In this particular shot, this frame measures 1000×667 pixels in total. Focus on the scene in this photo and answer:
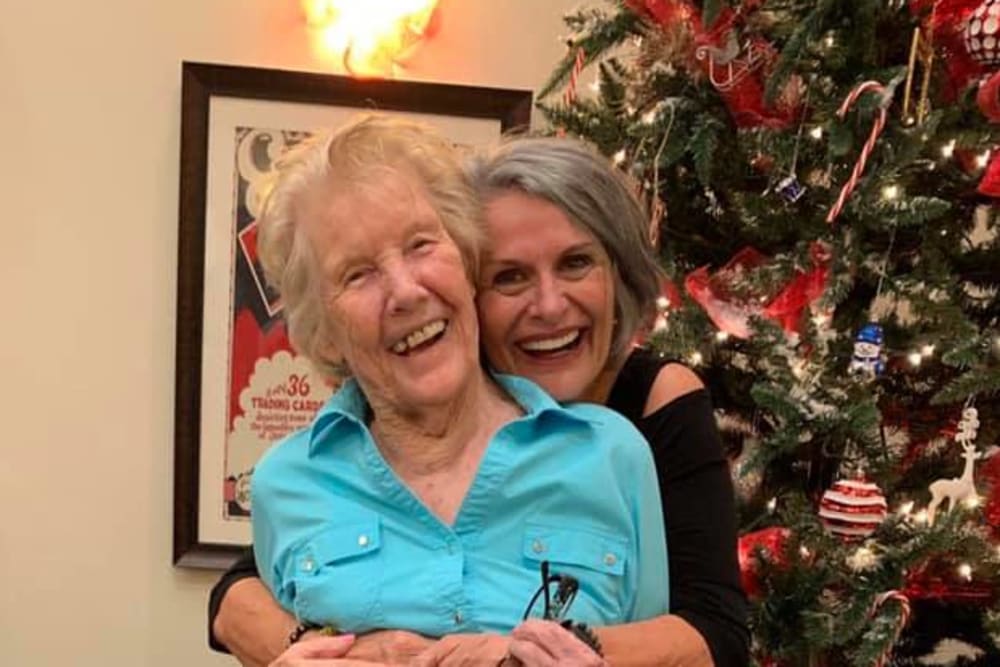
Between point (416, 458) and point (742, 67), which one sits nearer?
point (416, 458)

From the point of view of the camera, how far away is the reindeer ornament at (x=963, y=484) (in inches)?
59.9

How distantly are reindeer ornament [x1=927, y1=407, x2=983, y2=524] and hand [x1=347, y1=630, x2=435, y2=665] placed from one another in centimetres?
85

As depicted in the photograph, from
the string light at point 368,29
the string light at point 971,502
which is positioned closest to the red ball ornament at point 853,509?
the string light at point 971,502

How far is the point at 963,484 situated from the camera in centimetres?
152

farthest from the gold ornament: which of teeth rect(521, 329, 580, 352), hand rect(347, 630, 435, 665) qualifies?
hand rect(347, 630, 435, 665)

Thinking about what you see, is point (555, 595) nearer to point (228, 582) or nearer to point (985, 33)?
point (228, 582)

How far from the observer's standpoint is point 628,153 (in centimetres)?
173

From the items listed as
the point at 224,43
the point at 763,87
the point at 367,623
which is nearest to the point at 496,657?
the point at 367,623

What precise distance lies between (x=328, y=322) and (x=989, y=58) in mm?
1029

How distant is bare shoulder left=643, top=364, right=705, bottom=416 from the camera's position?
4.09ft

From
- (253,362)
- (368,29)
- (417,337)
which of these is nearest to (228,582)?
(417,337)

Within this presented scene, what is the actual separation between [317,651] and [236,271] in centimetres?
145

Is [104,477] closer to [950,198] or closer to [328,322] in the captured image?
[328,322]

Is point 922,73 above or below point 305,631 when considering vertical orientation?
above
